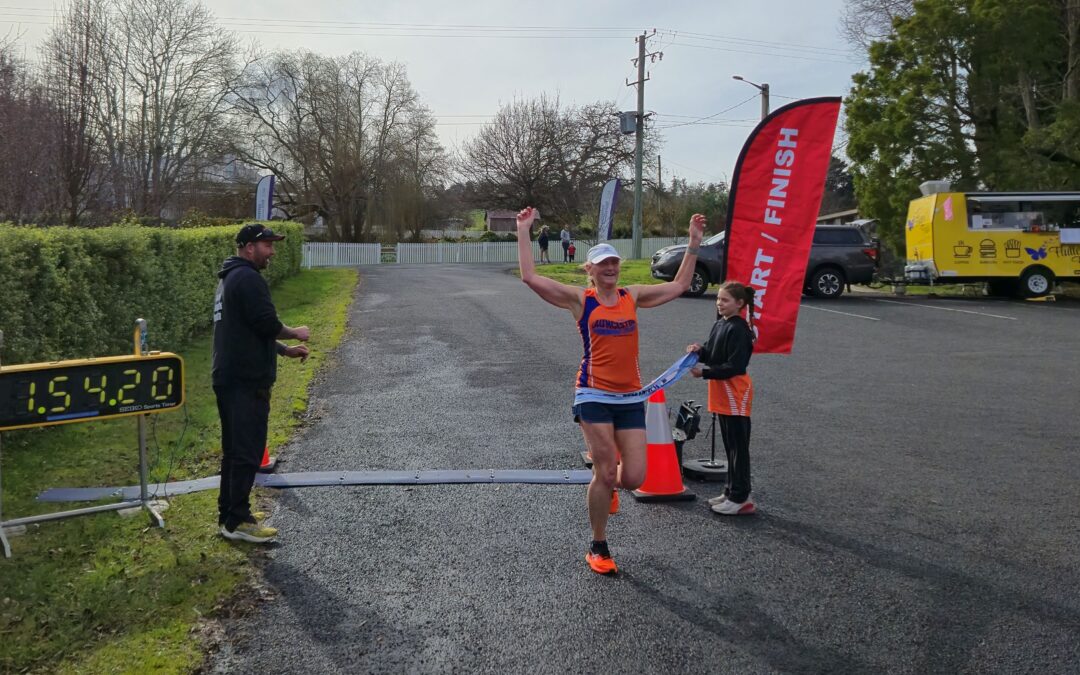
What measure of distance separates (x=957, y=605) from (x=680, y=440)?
2450 millimetres

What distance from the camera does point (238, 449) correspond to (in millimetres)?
4949

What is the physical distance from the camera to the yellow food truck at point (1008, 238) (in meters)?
22.2

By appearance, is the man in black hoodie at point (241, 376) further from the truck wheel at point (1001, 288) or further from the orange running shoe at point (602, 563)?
the truck wheel at point (1001, 288)

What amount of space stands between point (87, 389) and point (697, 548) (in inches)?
156

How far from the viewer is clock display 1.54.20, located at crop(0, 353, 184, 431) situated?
4965 millimetres

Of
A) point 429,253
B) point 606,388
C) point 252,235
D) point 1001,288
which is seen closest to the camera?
point 606,388

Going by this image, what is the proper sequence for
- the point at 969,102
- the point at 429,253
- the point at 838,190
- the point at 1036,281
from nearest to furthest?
the point at 1036,281 → the point at 969,102 → the point at 429,253 → the point at 838,190

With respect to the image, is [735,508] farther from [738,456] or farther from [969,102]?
[969,102]

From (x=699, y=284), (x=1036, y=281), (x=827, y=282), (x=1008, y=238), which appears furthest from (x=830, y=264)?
(x=1036, y=281)

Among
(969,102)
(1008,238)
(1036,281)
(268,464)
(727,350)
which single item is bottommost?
(268,464)

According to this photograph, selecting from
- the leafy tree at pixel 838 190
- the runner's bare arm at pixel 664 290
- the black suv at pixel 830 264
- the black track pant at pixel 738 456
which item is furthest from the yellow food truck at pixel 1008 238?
the leafy tree at pixel 838 190

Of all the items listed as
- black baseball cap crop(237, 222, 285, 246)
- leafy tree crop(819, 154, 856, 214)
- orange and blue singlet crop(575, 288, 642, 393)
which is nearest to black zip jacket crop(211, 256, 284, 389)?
black baseball cap crop(237, 222, 285, 246)

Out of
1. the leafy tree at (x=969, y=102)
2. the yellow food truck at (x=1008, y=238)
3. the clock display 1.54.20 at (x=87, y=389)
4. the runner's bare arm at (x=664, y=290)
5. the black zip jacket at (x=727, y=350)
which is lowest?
the clock display 1.54.20 at (x=87, y=389)

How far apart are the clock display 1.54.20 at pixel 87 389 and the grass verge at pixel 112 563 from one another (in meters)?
0.69
